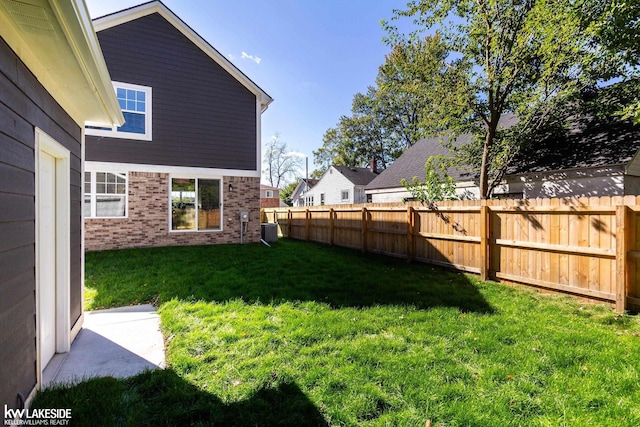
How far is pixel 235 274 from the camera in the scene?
6.48 meters

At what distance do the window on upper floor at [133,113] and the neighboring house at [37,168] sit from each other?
6.96 meters

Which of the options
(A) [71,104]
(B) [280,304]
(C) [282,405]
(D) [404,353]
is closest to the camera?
(C) [282,405]

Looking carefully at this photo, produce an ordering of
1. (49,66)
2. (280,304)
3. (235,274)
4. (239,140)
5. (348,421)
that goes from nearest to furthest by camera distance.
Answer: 1. (348,421)
2. (49,66)
3. (280,304)
4. (235,274)
5. (239,140)

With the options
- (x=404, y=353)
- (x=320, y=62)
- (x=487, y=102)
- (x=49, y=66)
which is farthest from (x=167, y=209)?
(x=320, y=62)

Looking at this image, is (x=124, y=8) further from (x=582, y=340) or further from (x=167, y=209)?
(x=582, y=340)

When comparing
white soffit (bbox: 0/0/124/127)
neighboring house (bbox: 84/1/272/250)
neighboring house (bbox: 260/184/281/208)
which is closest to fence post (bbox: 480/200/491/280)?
→ white soffit (bbox: 0/0/124/127)

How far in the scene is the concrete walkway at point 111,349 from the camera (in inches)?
116

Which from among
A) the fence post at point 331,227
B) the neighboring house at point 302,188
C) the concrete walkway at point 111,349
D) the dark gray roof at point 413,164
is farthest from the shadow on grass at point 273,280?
the neighboring house at point 302,188

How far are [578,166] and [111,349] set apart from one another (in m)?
11.5

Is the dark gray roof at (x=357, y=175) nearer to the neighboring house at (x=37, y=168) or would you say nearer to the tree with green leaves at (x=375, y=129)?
the tree with green leaves at (x=375, y=129)

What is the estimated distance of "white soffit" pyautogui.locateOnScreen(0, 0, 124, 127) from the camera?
194cm

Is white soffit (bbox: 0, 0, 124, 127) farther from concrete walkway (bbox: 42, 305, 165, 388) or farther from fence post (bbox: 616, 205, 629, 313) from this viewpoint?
fence post (bbox: 616, 205, 629, 313)

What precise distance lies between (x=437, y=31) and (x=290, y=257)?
754cm

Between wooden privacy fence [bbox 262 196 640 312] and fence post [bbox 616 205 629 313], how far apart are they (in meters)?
0.01
